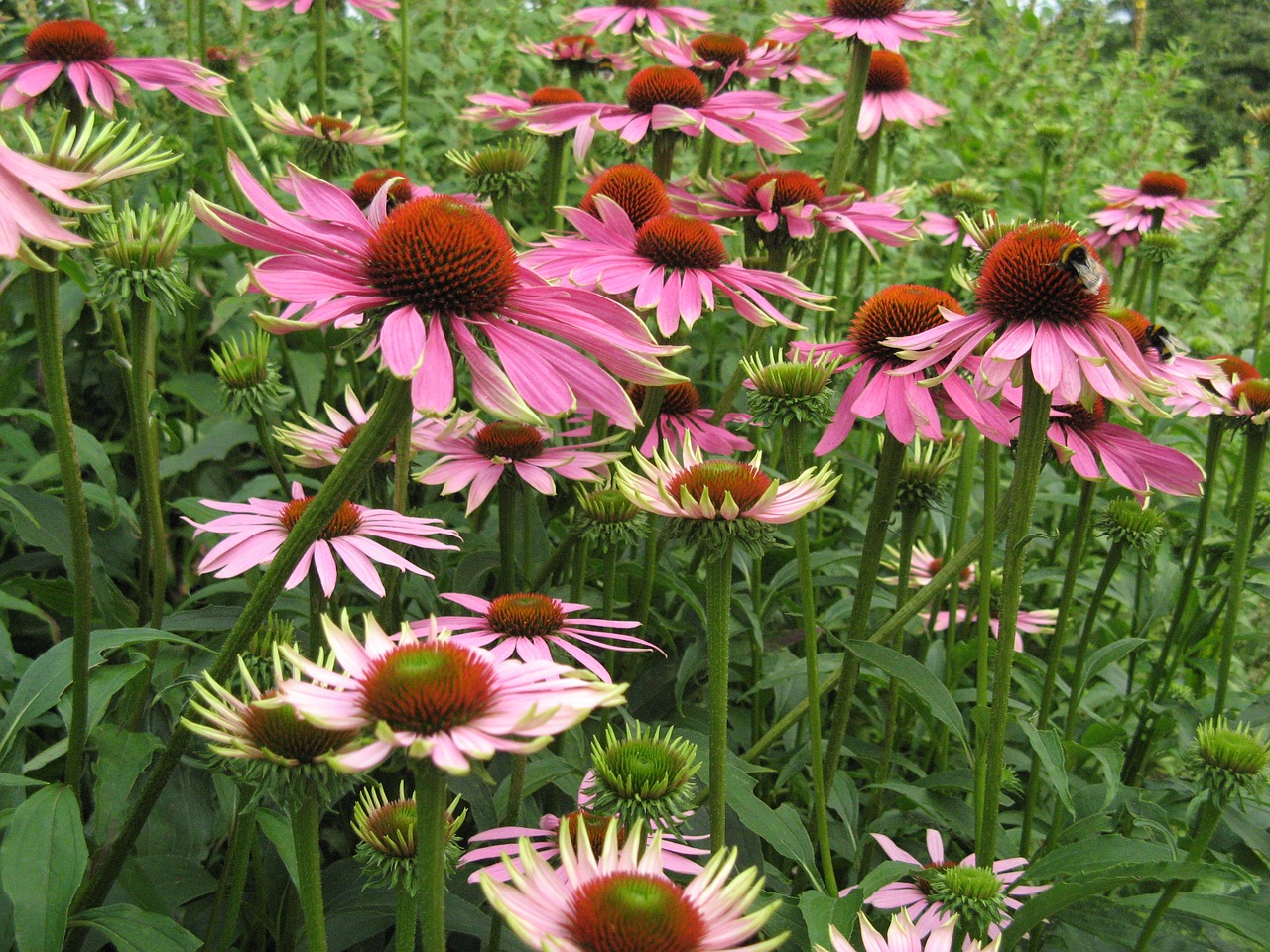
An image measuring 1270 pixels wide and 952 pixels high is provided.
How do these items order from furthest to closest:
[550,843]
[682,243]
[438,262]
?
1. [682,243]
2. [550,843]
3. [438,262]

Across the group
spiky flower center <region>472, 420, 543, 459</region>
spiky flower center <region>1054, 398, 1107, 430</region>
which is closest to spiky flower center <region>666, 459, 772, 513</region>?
spiky flower center <region>472, 420, 543, 459</region>

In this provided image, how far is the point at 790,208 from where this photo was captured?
1.75 metres

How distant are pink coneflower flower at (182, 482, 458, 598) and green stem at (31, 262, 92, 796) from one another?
127 mm

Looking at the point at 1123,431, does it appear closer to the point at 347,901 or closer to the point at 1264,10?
the point at 347,901

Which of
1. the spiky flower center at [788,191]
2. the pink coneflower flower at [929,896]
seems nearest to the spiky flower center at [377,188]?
the spiky flower center at [788,191]

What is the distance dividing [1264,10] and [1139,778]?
13.0 metres

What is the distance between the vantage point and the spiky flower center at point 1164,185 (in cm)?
259

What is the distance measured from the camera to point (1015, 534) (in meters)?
1.22

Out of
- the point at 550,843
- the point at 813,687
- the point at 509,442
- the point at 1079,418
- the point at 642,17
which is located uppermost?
the point at 642,17

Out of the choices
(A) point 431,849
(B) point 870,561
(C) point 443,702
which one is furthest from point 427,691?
(B) point 870,561

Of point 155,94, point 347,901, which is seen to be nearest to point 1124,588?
point 347,901

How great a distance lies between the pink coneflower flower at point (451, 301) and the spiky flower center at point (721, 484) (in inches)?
6.5

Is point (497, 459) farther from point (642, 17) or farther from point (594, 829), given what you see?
point (642, 17)

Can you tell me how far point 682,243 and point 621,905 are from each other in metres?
1.02
